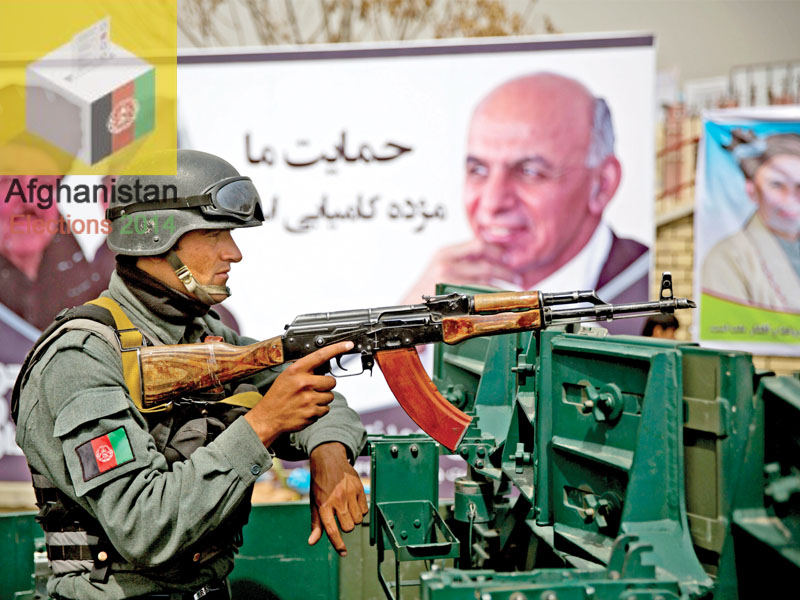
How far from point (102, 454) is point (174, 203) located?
92cm

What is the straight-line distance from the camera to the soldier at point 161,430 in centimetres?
200

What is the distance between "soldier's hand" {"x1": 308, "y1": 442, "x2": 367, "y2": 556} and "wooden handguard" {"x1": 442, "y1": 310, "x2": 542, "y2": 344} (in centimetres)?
57

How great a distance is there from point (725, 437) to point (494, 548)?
1449 mm

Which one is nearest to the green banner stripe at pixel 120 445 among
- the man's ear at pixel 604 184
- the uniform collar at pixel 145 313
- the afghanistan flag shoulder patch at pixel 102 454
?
the afghanistan flag shoulder patch at pixel 102 454

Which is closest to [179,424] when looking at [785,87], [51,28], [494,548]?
[494,548]

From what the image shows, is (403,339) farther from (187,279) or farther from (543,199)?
(543,199)

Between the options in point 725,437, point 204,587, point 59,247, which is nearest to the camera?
point 725,437

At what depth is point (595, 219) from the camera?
709 centimetres

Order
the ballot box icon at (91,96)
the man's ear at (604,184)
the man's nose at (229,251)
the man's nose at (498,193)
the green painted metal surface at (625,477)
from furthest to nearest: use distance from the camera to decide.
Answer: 1. the ballot box icon at (91,96)
2. the man's nose at (498,193)
3. the man's ear at (604,184)
4. the man's nose at (229,251)
5. the green painted metal surface at (625,477)

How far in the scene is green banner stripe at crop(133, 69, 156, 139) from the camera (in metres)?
7.50

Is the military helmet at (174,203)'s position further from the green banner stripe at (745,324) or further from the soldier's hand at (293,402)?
the green banner stripe at (745,324)

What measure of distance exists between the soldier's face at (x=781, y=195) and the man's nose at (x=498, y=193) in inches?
101

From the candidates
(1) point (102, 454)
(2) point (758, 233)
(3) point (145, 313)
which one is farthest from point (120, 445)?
(2) point (758, 233)

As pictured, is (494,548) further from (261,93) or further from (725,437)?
(261,93)
